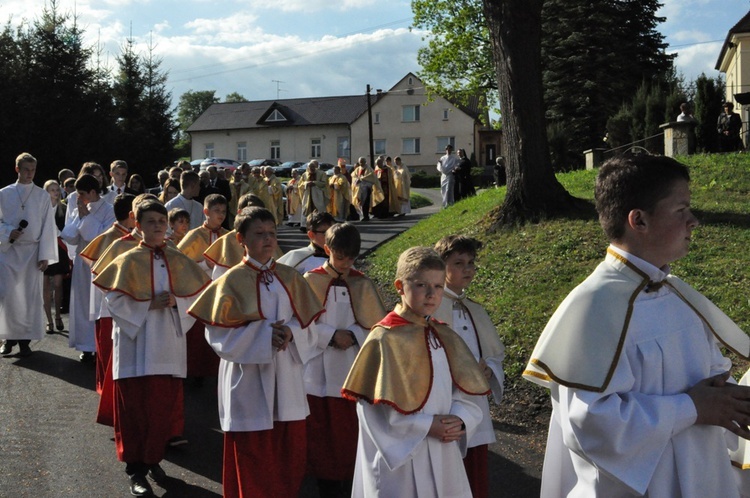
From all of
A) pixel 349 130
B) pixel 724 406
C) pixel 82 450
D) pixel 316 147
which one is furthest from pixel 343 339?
pixel 316 147

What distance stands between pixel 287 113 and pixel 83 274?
74429mm

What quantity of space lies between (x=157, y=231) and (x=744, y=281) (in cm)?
633

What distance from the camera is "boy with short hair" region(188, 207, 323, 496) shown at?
226 inches

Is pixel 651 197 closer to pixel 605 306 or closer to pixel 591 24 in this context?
pixel 605 306

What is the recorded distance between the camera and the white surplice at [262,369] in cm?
573

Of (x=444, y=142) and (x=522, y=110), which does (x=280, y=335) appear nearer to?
(x=522, y=110)

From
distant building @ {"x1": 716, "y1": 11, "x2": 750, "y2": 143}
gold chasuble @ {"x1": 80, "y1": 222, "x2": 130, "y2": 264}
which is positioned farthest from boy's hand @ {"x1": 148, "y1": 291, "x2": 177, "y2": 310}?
distant building @ {"x1": 716, "y1": 11, "x2": 750, "y2": 143}

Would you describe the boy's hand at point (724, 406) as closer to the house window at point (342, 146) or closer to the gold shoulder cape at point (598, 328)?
the gold shoulder cape at point (598, 328)

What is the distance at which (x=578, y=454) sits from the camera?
3342 millimetres

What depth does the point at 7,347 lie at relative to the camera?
11.7 m

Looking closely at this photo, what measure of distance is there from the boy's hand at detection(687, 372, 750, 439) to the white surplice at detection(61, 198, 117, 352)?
8940 mm

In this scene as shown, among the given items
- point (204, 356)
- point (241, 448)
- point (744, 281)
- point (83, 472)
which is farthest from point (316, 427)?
point (744, 281)

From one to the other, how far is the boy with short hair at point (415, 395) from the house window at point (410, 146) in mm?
74240

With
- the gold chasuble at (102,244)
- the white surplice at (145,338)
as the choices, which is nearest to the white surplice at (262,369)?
the white surplice at (145,338)
